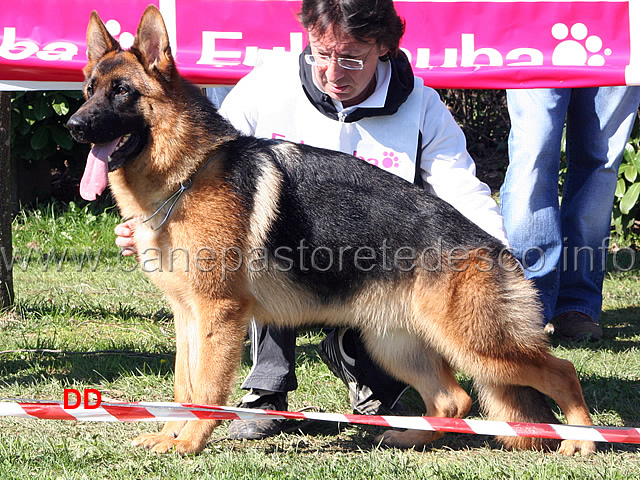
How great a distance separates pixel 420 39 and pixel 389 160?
1.42 metres

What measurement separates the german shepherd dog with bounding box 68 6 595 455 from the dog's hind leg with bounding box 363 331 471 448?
17 cm

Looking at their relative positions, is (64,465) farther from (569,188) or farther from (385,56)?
(569,188)

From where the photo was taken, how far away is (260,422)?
3178 millimetres

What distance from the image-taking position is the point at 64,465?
270cm

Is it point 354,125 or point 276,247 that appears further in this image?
point 354,125

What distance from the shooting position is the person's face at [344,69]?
3.21m

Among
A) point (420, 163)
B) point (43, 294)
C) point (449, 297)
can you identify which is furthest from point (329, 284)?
point (43, 294)

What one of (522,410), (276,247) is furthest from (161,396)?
(522,410)

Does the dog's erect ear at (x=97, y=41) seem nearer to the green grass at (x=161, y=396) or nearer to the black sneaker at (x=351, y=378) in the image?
the green grass at (x=161, y=396)

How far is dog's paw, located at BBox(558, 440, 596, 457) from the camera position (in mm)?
2982

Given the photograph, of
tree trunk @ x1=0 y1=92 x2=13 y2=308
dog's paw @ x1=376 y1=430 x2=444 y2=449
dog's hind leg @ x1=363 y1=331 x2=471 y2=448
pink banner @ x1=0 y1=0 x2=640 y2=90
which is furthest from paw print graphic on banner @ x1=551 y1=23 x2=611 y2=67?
tree trunk @ x1=0 y1=92 x2=13 y2=308

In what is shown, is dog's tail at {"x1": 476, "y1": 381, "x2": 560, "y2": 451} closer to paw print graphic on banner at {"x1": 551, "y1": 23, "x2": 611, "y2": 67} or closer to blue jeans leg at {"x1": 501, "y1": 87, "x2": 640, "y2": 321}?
blue jeans leg at {"x1": 501, "y1": 87, "x2": 640, "y2": 321}

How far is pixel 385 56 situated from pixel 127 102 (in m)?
1.31

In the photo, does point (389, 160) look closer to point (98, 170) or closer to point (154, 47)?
point (154, 47)
